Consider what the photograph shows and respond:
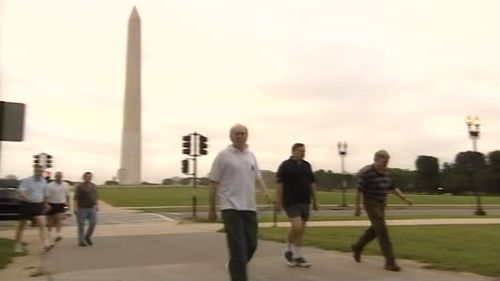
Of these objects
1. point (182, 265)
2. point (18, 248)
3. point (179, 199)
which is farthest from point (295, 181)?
point (179, 199)

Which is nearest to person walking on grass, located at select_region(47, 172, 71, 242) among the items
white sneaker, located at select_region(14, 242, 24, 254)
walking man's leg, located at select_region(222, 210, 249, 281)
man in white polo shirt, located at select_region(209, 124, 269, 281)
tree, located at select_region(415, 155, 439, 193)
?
white sneaker, located at select_region(14, 242, 24, 254)

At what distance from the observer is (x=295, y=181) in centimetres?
969

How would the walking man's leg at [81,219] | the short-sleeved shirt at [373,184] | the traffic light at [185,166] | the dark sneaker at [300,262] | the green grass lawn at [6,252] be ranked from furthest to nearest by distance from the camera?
the traffic light at [185,166], the walking man's leg at [81,219], the green grass lawn at [6,252], the dark sneaker at [300,262], the short-sleeved shirt at [373,184]

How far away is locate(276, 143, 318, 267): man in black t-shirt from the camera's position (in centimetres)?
963

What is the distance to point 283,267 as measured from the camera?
32.1 feet

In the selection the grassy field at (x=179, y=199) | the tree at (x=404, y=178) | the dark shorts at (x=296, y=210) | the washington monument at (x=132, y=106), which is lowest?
the dark shorts at (x=296, y=210)

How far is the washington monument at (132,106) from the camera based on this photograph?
69250 mm

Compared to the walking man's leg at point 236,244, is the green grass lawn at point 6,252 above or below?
below

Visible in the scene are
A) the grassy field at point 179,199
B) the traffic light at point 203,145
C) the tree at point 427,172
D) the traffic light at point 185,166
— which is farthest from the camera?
the tree at point 427,172

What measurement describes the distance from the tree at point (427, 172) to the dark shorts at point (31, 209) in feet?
275

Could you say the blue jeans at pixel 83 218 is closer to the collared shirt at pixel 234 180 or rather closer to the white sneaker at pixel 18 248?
the white sneaker at pixel 18 248

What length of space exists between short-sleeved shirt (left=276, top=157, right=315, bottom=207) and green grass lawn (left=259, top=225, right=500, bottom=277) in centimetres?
210

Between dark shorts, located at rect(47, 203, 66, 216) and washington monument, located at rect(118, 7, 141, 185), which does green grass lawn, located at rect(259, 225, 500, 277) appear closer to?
dark shorts, located at rect(47, 203, 66, 216)

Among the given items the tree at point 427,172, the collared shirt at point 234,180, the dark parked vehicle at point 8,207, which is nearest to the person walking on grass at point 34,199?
the collared shirt at point 234,180
